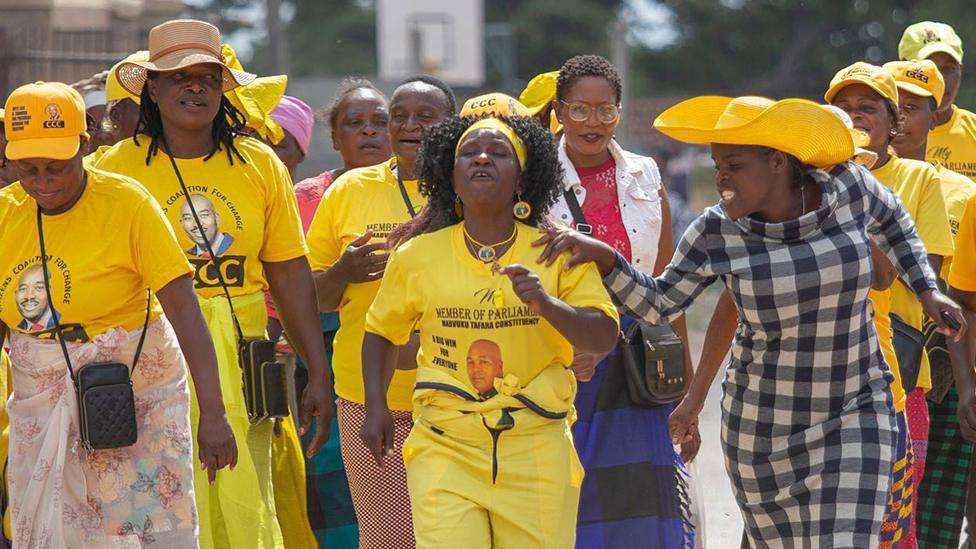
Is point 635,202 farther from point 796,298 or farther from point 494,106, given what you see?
point 796,298

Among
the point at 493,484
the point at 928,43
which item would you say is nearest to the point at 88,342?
the point at 493,484

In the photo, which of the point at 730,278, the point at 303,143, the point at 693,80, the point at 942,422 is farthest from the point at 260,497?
the point at 693,80

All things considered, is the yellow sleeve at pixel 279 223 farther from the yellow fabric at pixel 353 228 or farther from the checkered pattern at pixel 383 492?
the checkered pattern at pixel 383 492

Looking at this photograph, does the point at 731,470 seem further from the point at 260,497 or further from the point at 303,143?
the point at 303,143

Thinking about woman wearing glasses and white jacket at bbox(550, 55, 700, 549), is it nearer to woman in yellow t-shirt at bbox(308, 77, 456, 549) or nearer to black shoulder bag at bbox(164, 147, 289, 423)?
woman in yellow t-shirt at bbox(308, 77, 456, 549)

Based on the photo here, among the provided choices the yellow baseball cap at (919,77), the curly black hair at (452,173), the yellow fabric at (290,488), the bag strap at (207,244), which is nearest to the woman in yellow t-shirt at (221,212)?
the bag strap at (207,244)

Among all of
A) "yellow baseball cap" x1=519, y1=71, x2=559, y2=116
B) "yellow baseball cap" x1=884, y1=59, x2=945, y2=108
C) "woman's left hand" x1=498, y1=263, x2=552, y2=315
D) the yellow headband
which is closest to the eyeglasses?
"yellow baseball cap" x1=519, y1=71, x2=559, y2=116

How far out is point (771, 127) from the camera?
5543 mm

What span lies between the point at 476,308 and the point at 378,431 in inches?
22.2

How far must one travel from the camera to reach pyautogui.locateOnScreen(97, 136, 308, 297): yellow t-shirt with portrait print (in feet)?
20.8

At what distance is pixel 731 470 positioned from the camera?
234 inches

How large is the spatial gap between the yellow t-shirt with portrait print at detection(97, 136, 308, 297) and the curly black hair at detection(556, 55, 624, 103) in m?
1.32

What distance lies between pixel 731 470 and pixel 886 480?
563mm

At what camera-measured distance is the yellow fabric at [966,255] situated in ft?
22.8
